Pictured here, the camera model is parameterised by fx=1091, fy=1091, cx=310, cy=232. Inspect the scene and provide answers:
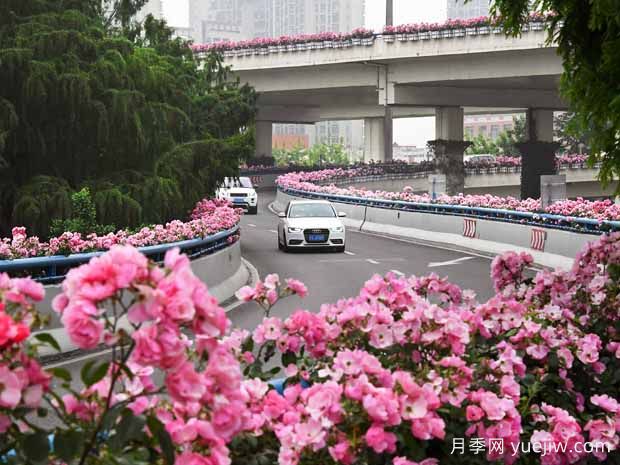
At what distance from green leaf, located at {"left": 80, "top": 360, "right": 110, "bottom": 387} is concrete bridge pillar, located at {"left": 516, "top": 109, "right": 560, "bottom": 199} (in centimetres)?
6460

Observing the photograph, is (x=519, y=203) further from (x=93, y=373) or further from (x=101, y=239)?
(x=93, y=373)

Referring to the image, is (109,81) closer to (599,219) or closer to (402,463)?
(599,219)

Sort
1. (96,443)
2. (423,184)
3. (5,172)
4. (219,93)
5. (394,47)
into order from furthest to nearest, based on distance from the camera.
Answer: (423,184) → (394,47) → (219,93) → (5,172) → (96,443)

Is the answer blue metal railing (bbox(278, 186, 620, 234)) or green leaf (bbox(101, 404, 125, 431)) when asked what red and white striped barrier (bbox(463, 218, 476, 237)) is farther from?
green leaf (bbox(101, 404, 125, 431))

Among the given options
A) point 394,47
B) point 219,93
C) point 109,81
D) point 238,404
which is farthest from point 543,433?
point 394,47

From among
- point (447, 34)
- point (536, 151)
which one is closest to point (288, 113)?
point (536, 151)

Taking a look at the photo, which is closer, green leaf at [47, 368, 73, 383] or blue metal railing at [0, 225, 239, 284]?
green leaf at [47, 368, 73, 383]

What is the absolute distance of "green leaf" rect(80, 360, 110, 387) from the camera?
11.5 feet

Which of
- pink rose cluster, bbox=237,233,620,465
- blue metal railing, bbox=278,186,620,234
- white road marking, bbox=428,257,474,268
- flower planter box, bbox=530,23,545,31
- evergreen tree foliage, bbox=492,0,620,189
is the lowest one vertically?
white road marking, bbox=428,257,474,268

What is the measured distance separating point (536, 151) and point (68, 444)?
65760mm

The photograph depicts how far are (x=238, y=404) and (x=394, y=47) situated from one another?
55982mm

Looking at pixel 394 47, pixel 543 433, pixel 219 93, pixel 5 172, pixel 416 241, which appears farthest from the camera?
pixel 394 47

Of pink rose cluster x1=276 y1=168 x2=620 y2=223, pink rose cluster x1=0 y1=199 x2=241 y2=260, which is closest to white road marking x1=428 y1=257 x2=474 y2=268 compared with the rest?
pink rose cluster x1=276 y1=168 x2=620 y2=223

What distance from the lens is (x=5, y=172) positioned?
24.4m
